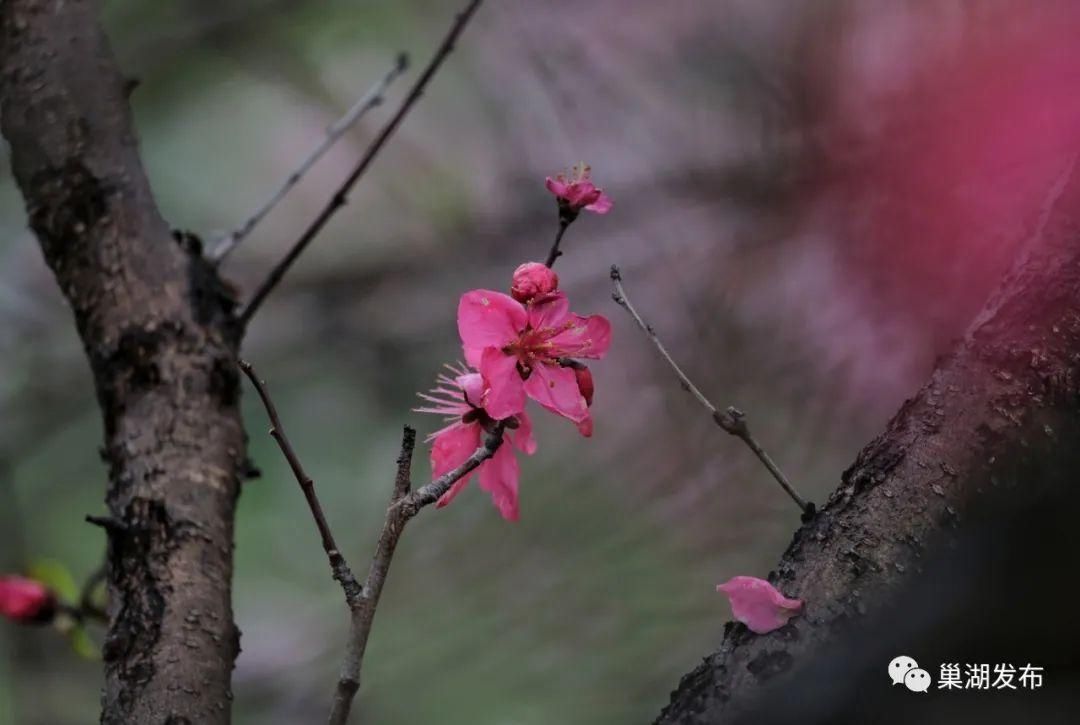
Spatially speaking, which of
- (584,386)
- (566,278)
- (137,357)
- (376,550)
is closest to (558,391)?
(584,386)

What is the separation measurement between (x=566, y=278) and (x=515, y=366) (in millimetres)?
659

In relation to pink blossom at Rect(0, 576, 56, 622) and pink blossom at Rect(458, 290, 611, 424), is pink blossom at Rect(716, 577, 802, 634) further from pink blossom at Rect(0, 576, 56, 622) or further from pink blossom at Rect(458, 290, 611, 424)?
pink blossom at Rect(0, 576, 56, 622)

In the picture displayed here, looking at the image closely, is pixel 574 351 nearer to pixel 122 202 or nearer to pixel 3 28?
pixel 122 202

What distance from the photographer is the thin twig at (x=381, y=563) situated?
36 cm

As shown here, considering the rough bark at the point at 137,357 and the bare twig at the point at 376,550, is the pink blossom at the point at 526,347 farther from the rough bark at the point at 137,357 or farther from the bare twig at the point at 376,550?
the rough bark at the point at 137,357

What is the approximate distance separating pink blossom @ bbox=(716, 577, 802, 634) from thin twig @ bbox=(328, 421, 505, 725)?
10 cm

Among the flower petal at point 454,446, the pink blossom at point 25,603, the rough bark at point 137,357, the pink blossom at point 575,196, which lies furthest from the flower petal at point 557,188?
the pink blossom at point 25,603

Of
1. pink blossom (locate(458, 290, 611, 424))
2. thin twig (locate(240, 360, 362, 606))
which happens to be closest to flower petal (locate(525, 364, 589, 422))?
pink blossom (locate(458, 290, 611, 424))

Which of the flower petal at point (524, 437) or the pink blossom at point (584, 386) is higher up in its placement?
the flower petal at point (524, 437)

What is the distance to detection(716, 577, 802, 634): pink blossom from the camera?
383mm

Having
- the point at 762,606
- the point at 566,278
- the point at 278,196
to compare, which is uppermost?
the point at 566,278

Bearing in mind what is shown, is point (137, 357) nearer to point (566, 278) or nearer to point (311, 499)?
point (311, 499)

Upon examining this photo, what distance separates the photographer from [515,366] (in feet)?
1.46

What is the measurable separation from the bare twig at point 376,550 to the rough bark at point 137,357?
14 cm
